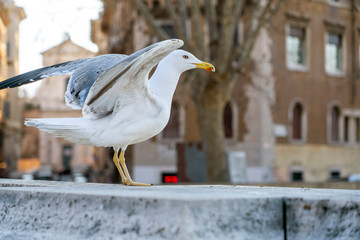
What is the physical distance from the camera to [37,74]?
209 inches

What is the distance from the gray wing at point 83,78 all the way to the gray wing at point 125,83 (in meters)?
0.44

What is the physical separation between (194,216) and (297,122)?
2179 centimetres

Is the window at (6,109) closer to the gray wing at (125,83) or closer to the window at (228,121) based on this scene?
Answer: the window at (228,121)

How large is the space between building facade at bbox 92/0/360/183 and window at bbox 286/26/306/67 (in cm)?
4

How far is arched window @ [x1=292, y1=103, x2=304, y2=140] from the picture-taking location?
79.6 feet

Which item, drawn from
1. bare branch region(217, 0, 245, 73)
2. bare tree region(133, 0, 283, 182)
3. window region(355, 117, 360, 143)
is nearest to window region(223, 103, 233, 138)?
window region(355, 117, 360, 143)

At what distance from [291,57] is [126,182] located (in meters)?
19.5

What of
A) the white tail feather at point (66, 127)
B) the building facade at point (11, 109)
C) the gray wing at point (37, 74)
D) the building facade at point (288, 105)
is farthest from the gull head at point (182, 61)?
the building facade at point (11, 109)

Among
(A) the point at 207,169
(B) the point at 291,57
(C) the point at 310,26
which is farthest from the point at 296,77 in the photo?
(A) the point at 207,169

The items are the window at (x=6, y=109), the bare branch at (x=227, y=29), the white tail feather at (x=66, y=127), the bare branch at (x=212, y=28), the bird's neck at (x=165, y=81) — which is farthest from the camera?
A: the window at (x=6, y=109)

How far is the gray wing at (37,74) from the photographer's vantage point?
5.18 meters

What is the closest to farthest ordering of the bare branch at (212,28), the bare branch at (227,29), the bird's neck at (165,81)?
the bird's neck at (165,81), the bare branch at (227,29), the bare branch at (212,28)

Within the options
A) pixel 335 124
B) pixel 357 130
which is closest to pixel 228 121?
pixel 335 124

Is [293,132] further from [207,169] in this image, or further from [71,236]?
[71,236]
